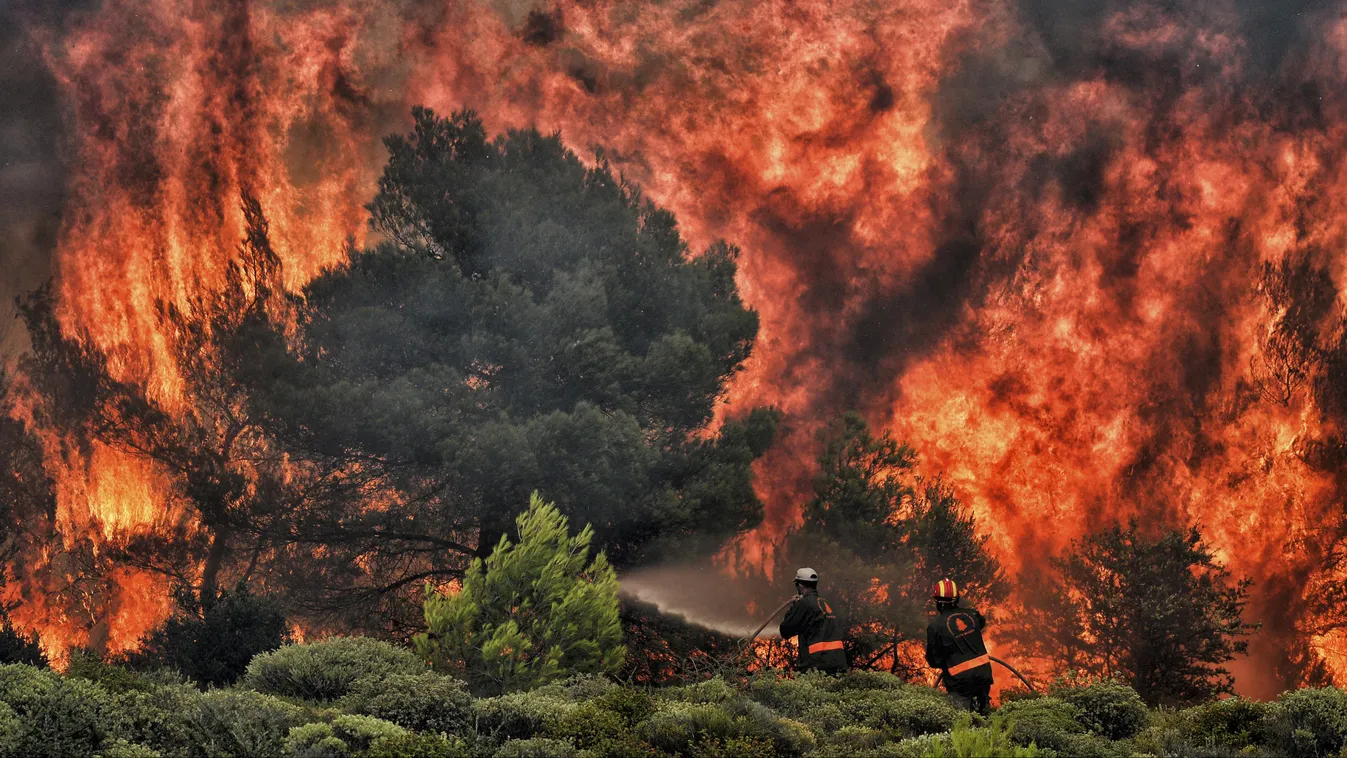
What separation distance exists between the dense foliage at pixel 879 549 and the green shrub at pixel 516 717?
12432 millimetres

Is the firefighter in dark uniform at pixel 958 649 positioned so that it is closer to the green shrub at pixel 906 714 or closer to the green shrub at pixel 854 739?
the green shrub at pixel 906 714

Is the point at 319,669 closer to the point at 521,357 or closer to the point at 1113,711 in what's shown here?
the point at 1113,711

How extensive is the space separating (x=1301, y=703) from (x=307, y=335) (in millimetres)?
17432

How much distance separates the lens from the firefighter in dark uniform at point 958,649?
13.1 metres

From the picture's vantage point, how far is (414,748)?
350 inches

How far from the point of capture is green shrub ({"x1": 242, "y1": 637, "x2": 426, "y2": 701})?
11.9 metres

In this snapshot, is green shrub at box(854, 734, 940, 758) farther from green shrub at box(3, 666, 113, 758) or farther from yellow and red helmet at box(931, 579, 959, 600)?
green shrub at box(3, 666, 113, 758)

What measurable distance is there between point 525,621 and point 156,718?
14.6 feet

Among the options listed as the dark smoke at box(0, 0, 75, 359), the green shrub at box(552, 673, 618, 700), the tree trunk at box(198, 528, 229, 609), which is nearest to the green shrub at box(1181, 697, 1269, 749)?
the green shrub at box(552, 673, 618, 700)

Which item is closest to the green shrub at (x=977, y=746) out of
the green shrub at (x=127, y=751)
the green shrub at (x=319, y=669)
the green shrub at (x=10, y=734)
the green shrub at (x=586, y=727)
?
the green shrub at (x=586, y=727)

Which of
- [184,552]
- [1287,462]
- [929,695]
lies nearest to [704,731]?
[929,695]

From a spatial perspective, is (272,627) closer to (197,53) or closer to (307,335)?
(307,335)

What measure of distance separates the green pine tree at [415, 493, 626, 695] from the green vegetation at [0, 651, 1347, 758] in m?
0.73

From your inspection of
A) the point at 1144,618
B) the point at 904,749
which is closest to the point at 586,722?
the point at 904,749
